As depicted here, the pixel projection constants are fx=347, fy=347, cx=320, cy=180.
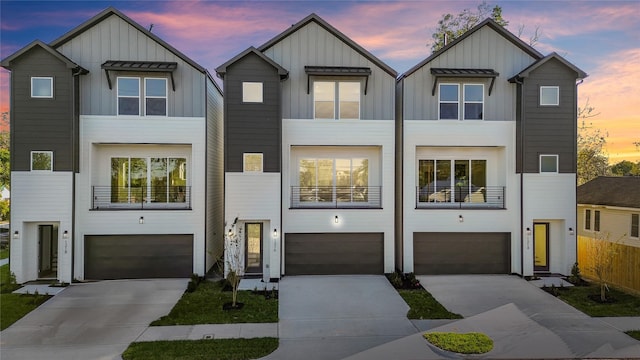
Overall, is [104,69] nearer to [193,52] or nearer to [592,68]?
[193,52]

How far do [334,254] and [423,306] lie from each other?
4.00 metres

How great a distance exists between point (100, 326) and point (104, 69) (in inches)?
334

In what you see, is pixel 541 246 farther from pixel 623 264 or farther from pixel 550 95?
pixel 550 95

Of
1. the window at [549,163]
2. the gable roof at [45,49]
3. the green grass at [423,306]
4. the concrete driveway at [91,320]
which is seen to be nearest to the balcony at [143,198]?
the concrete driveway at [91,320]

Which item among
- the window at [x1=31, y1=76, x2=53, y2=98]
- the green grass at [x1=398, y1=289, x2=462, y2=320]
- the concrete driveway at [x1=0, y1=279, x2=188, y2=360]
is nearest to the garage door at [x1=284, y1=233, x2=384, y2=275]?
the green grass at [x1=398, y1=289, x2=462, y2=320]

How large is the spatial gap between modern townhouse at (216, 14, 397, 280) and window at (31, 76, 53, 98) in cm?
574

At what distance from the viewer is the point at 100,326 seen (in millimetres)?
8391

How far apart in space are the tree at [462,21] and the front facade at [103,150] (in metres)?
14.9

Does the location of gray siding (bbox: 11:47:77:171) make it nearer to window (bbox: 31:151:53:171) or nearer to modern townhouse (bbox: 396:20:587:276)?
window (bbox: 31:151:53:171)

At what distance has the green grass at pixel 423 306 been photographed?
897cm

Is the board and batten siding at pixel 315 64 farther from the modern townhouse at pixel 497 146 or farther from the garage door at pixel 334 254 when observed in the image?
the garage door at pixel 334 254

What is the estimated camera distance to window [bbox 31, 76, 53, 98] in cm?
1180

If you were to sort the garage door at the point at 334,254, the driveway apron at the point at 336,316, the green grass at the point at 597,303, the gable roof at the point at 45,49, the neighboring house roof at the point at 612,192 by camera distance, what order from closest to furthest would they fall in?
the driveway apron at the point at 336,316 → the green grass at the point at 597,303 → the gable roof at the point at 45,49 → the garage door at the point at 334,254 → the neighboring house roof at the point at 612,192

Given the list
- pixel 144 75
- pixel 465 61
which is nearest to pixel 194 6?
pixel 144 75
